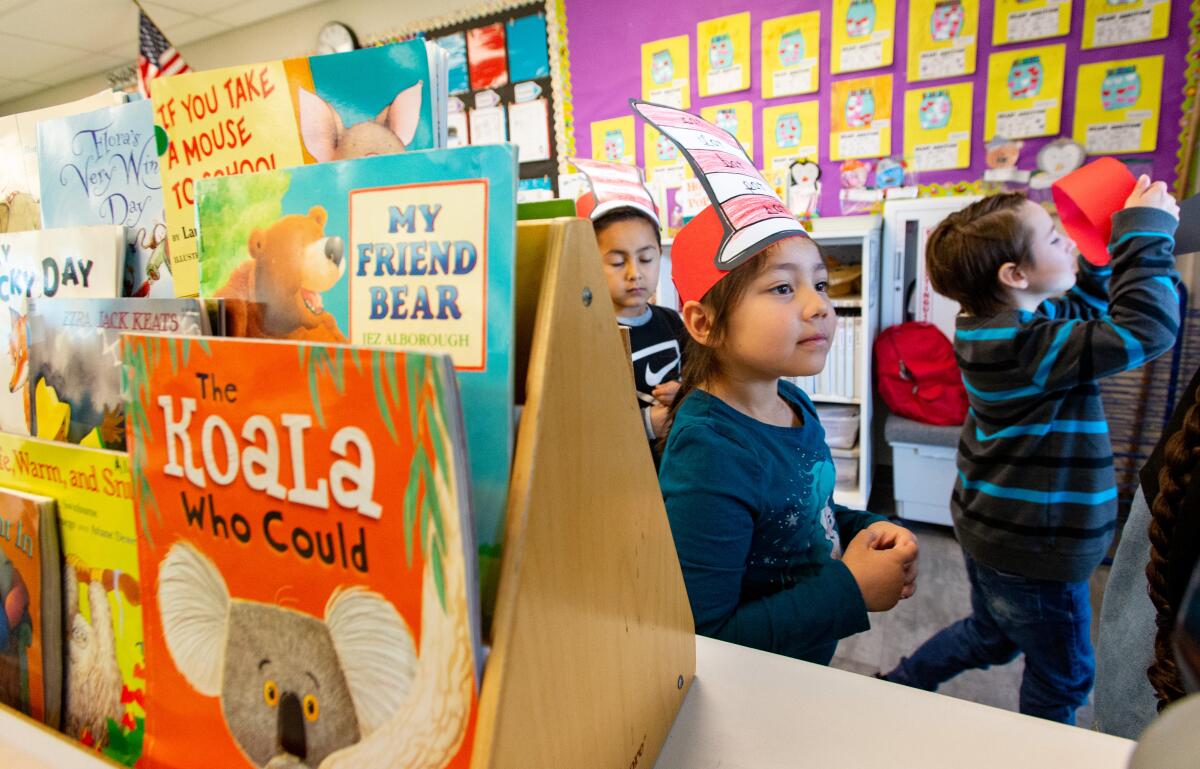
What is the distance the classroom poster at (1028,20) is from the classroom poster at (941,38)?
0.08m

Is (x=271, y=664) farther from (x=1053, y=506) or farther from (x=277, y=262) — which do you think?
(x=1053, y=506)

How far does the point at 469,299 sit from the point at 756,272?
634mm

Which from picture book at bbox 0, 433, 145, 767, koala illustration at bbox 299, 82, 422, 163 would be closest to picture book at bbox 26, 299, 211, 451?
picture book at bbox 0, 433, 145, 767

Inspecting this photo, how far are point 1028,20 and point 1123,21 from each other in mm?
304

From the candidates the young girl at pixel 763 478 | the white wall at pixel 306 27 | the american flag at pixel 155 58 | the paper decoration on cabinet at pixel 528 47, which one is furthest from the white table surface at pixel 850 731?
the white wall at pixel 306 27

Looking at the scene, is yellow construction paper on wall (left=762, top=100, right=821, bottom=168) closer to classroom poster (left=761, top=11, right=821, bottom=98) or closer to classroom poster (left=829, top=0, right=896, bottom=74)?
classroom poster (left=761, top=11, right=821, bottom=98)

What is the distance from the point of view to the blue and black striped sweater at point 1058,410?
4.38 ft

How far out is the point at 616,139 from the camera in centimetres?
340

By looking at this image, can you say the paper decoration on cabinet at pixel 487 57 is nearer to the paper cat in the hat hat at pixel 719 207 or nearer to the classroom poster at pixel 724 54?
the classroom poster at pixel 724 54

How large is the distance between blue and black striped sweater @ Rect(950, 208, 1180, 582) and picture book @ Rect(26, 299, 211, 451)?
63.0 inches

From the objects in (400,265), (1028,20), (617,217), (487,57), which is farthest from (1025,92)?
(400,265)

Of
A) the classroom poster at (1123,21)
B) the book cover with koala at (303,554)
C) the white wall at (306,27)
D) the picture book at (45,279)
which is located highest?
the white wall at (306,27)

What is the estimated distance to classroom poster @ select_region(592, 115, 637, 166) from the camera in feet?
11.0

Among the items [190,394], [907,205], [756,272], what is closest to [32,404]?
[190,394]
